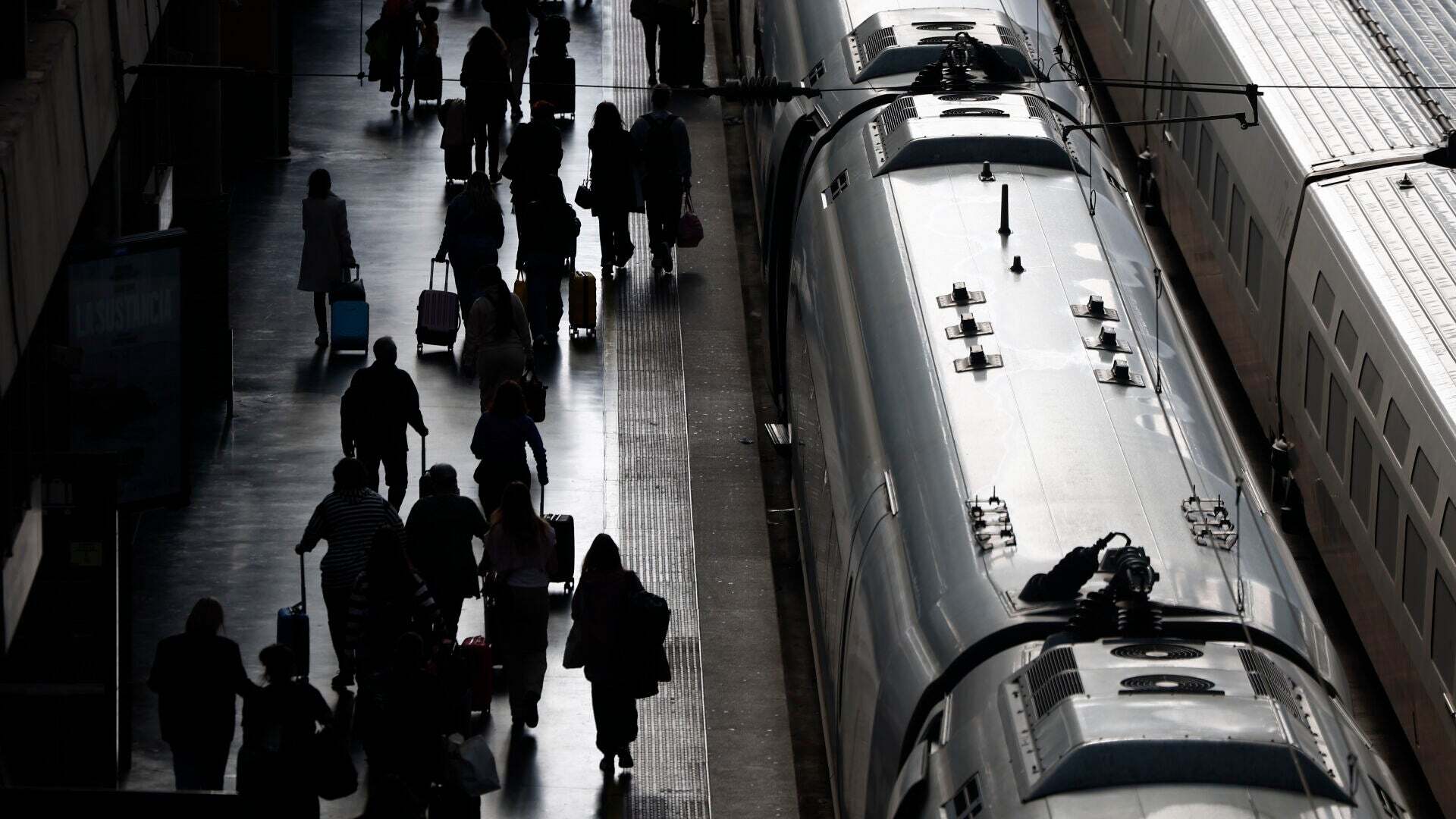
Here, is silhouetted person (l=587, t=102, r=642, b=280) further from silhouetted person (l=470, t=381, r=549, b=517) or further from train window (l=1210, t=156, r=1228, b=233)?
silhouetted person (l=470, t=381, r=549, b=517)

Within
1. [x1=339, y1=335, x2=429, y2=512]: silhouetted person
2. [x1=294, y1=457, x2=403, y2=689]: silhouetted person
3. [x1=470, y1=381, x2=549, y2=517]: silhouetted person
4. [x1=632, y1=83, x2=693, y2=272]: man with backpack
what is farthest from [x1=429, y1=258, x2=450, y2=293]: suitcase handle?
[x1=294, y1=457, x2=403, y2=689]: silhouetted person

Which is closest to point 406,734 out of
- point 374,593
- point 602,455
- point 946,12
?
point 374,593

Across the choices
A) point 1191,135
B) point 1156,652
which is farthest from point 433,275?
point 1156,652

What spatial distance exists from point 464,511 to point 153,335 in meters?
2.05

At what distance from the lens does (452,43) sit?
91.6 ft

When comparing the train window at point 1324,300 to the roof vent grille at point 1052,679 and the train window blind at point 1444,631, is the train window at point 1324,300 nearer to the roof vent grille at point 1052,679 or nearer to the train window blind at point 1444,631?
the train window blind at point 1444,631

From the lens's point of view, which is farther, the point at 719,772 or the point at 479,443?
the point at 479,443

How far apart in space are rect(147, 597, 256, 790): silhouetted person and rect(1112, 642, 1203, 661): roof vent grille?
490cm

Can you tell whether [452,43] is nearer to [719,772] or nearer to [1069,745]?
[719,772]

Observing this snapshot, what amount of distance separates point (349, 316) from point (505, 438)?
4.29m

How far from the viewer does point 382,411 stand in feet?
51.0

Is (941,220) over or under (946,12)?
under

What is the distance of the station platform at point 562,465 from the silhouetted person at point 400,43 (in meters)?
0.26

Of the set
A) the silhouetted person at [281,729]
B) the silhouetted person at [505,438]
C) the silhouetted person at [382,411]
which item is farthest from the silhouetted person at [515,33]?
the silhouetted person at [281,729]
